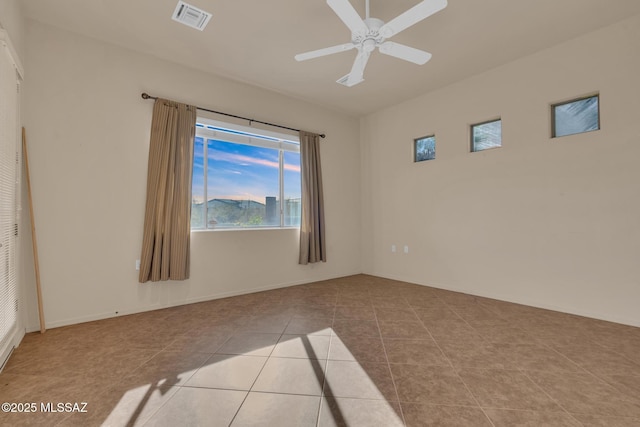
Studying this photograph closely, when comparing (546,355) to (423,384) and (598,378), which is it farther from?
(423,384)

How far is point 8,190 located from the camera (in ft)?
7.43

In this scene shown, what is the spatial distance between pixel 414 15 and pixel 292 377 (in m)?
2.66

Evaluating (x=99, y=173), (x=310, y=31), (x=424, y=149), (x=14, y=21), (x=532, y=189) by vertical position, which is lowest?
(x=532, y=189)

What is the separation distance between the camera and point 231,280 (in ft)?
13.1

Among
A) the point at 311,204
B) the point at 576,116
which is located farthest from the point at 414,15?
the point at 311,204

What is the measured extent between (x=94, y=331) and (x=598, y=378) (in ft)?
13.7

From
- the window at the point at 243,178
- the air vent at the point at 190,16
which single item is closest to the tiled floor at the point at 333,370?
the window at the point at 243,178

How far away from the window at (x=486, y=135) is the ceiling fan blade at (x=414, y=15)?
100 inches

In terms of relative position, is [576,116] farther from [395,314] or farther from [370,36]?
[395,314]

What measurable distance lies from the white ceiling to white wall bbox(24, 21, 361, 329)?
0.25m

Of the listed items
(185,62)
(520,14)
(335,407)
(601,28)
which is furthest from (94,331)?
(601,28)

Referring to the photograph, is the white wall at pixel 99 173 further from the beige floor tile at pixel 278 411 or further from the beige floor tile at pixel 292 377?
the beige floor tile at pixel 278 411

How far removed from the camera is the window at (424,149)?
182 inches

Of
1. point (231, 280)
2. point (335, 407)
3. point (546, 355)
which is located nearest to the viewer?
point (335, 407)
